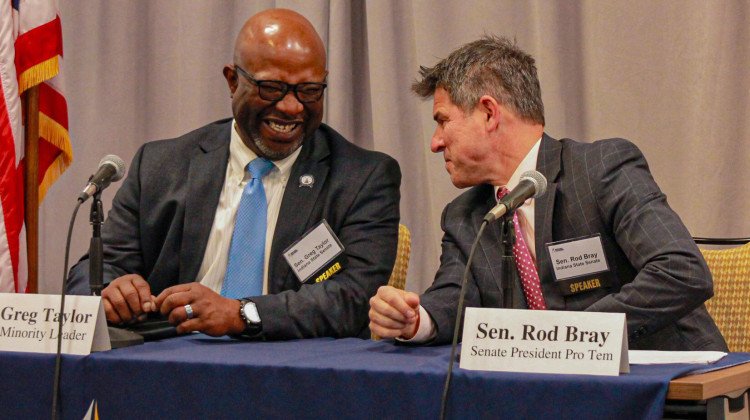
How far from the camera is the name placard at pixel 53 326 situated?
1.80 metres

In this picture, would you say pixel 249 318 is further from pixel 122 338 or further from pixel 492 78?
pixel 492 78

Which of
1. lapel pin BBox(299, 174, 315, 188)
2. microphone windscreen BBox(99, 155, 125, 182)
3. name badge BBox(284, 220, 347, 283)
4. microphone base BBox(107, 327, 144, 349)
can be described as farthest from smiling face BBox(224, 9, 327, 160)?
microphone base BBox(107, 327, 144, 349)

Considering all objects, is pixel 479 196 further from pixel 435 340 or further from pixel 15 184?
pixel 15 184

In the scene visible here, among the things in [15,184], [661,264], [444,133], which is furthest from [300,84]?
[15,184]

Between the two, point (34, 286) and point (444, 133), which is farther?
point (34, 286)

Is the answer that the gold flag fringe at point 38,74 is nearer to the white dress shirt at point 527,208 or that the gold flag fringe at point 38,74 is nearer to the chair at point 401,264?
the chair at point 401,264

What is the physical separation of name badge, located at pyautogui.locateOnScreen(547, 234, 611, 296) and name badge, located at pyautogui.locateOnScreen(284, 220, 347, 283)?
609mm

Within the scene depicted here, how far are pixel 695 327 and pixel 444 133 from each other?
846mm

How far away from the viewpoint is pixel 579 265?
218 cm

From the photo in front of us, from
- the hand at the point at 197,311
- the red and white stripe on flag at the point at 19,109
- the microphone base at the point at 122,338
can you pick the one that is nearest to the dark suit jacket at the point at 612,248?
the hand at the point at 197,311

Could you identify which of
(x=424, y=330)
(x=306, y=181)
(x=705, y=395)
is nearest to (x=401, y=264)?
(x=306, y=181)

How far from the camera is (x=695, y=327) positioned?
2.12m

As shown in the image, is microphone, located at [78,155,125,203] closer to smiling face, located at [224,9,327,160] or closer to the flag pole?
smiling face, located at [224,9,327,160]

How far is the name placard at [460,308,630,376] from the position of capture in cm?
145
